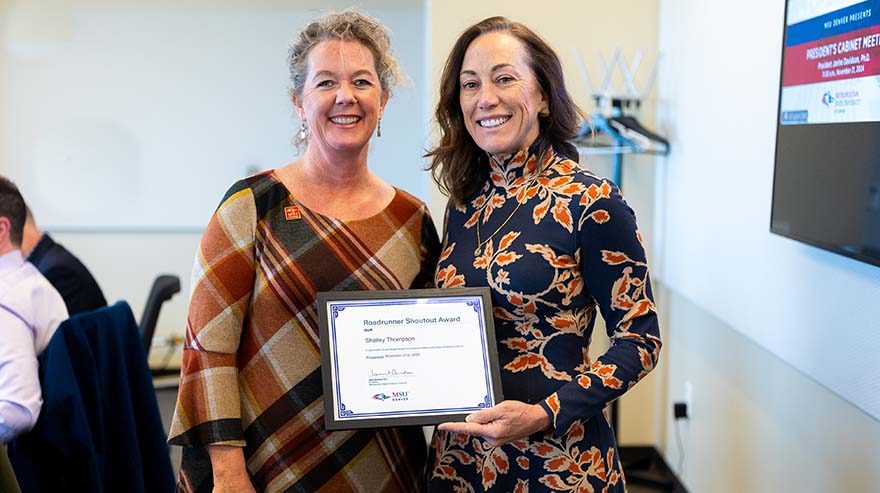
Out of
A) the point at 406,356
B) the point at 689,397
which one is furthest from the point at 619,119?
the point at 406,356

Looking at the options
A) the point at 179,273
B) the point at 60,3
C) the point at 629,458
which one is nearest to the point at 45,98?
the point at 60,3

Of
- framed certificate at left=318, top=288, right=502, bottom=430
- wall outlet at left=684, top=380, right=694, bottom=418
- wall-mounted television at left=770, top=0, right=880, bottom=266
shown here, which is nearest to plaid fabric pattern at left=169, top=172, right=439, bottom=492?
framed certificate at left=318, top=288, right=502, bottom=430

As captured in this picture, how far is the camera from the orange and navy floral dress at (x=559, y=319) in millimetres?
1514

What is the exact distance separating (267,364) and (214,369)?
0.32 ft

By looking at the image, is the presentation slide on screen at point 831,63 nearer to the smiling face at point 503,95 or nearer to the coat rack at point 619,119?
the smiling face at point 503,95

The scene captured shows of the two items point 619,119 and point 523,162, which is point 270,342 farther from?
point 619,119

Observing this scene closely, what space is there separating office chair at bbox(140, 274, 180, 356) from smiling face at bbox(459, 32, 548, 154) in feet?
6.89

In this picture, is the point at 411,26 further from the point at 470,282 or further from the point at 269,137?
the point at 470,282

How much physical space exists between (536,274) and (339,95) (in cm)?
50

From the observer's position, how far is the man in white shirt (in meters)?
2.04

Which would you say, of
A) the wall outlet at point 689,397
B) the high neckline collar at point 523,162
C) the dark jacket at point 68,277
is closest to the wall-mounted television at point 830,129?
the high neckline collar at point 523,162

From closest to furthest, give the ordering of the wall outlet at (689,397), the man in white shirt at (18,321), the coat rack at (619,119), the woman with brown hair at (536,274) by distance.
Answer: the woman with brown hair at (536,274) → the man in white shirt at (18,321) → the wall outlet at (689,397) → the coat rack at (619,119)

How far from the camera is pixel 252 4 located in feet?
16.3

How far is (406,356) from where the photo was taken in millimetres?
1567
